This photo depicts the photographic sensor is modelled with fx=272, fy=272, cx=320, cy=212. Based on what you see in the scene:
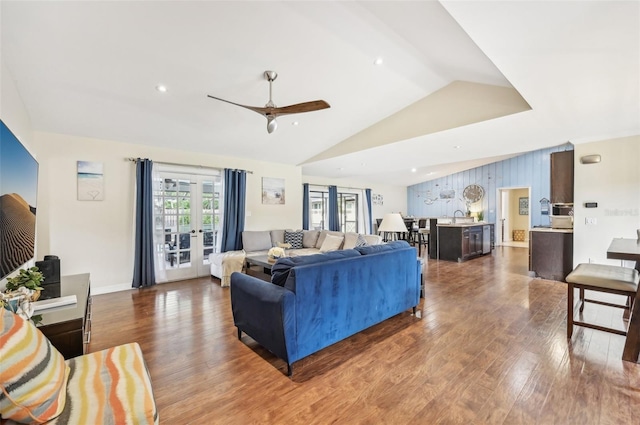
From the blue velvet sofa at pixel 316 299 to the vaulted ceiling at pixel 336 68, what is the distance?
2066mm

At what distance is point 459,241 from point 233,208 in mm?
5231

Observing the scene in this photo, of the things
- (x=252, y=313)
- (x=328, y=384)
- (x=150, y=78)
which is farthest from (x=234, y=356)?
(x=150, y=78)

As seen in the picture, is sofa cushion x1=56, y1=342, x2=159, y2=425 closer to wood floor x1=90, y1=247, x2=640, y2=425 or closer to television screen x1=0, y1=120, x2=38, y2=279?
wood floor x1=90, y1=247, x2=640, y2=425

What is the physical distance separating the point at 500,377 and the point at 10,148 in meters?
3.85

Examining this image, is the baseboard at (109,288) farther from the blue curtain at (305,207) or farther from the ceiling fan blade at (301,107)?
the blue curtain at (305,207)

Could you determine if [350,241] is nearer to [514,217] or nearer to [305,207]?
[305,207]

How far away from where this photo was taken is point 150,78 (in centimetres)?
313

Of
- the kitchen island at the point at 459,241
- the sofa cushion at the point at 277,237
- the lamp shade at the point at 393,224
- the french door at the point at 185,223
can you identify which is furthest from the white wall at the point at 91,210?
the kitchen island at the point at 459,241

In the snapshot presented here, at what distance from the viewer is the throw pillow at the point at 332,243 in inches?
207

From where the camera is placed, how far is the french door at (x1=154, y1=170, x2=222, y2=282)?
4.79m

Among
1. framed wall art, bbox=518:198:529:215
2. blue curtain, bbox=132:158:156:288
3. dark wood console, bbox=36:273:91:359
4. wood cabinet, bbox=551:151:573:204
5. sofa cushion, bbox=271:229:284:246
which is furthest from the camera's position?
framed wall art, bbox=518:198:529:215

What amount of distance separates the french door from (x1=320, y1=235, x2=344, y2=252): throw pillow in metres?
2.17

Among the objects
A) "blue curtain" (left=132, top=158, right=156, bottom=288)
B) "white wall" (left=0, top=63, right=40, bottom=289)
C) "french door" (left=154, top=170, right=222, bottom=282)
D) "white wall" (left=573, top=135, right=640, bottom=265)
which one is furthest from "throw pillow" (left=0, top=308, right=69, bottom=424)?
"white wall" (left=573, top=135, right=640, bottom=265)

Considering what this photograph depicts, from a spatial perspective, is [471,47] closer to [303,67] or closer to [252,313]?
[303,67]
